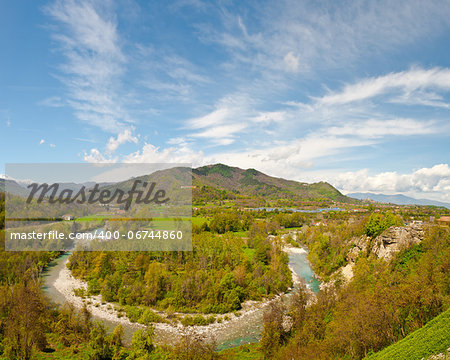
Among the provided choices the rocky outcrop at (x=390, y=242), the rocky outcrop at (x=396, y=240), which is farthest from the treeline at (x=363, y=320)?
the rocky outcrop at (x=390, y=242)

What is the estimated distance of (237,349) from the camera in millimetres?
27000

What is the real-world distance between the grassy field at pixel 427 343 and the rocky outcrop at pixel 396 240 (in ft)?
88.6

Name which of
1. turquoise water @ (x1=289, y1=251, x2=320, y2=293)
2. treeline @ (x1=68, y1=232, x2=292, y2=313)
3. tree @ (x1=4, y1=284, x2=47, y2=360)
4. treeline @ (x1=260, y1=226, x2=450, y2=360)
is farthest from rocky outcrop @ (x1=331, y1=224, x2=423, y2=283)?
tree @ (x1=4, y1=284, x2=47, y2=360)

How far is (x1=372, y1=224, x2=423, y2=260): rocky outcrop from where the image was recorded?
122 feet

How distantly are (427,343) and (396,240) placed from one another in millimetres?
31037

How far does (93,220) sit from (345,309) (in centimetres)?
8867

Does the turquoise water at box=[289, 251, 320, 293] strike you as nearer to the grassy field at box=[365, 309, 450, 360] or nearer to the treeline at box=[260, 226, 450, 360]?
the treeline at box=[260, 226, 450, 360]

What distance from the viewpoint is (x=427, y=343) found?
12.7m

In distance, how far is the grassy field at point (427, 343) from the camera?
12.0 metres

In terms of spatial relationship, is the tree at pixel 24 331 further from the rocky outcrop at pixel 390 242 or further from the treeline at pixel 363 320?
the rocky outcrop at pixel 390 242

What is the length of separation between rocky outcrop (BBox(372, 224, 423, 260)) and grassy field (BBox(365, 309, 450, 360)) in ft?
88.6

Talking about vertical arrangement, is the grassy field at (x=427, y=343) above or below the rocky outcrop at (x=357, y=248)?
above

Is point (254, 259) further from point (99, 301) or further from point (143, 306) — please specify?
point (99, 301)

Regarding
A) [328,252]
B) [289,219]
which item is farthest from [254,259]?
[289,219]
